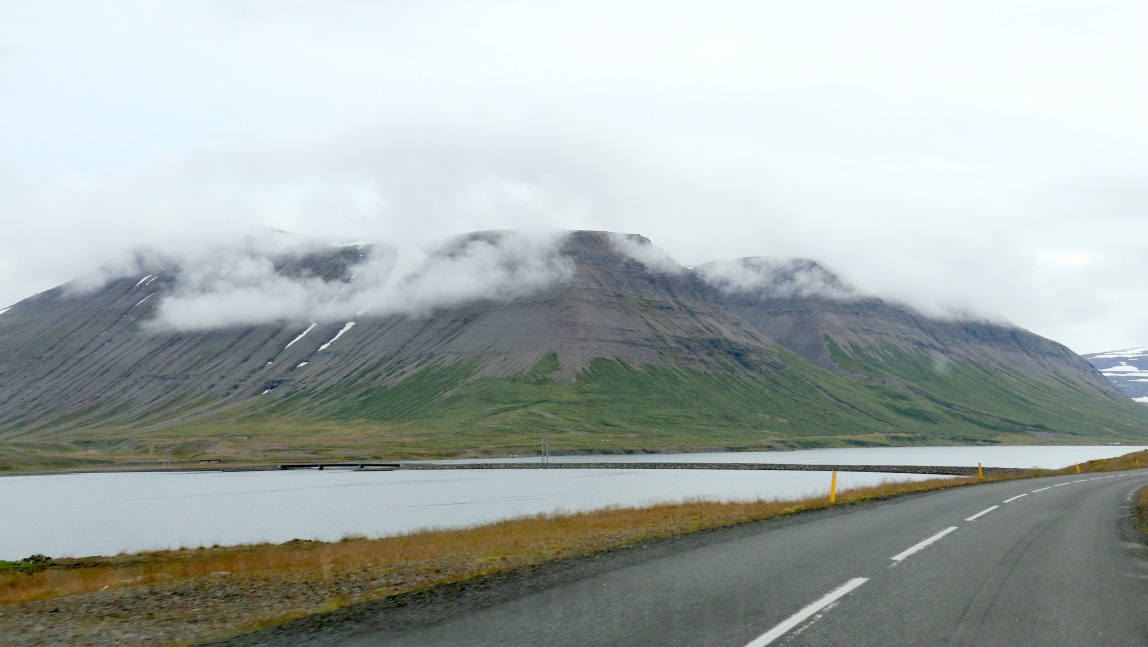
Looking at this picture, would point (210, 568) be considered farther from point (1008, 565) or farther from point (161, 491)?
point (161, 491)

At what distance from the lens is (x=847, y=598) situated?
13.1 meters

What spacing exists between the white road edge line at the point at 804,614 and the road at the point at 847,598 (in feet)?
0.09

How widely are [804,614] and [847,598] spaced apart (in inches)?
61.3

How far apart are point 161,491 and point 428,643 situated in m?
130

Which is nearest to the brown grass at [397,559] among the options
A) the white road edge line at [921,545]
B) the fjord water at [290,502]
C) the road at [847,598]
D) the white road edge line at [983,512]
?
the road at [847,598]

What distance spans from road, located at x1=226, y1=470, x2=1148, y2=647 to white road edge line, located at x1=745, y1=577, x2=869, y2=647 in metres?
0.03

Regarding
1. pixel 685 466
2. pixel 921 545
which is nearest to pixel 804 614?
pixel 921 545

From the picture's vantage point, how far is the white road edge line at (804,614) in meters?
10.5

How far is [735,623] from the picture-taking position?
452 inches

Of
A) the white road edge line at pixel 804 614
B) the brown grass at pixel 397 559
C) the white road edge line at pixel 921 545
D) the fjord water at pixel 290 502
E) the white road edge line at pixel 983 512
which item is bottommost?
the fjord water at pixel 290 502

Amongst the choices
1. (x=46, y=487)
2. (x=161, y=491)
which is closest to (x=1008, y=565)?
(x=161, y=491)

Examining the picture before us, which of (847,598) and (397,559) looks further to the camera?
(397,559)

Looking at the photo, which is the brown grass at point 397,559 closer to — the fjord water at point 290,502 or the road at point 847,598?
the road at point 847,598

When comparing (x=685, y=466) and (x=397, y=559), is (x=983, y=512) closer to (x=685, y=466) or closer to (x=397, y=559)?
(x=397, y=559)
